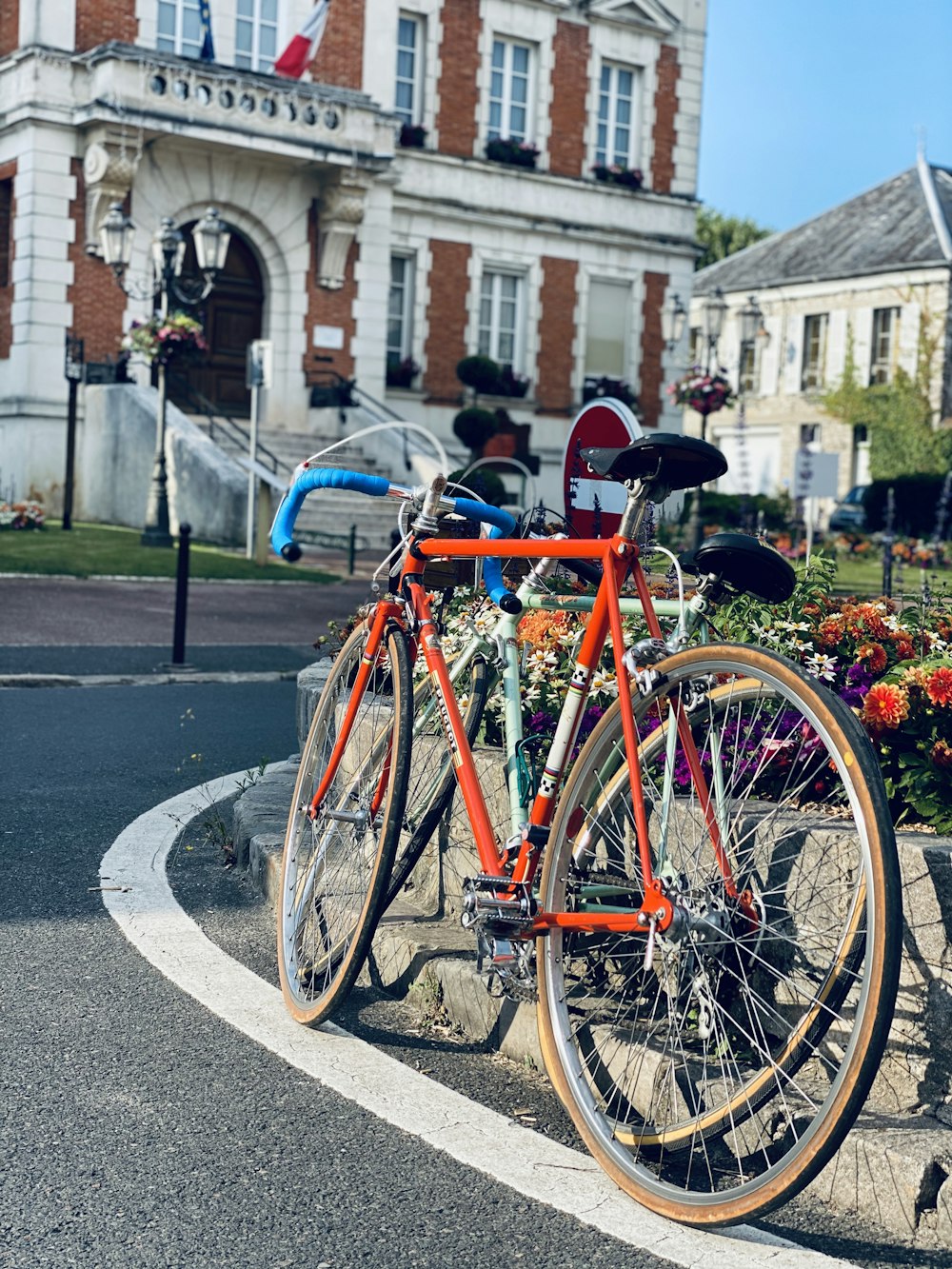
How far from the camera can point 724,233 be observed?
6875 centimetres

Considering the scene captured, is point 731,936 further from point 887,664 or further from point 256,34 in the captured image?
point 256,34

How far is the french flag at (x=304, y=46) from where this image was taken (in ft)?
82.6

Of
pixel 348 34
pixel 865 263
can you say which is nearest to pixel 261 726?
pixel 348 34

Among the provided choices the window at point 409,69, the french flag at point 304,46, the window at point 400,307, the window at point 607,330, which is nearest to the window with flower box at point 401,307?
the window at point 400,307

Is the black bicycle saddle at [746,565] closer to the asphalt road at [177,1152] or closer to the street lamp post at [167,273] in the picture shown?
the asphalt road at [177,1152]

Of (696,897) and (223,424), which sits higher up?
(223,424)

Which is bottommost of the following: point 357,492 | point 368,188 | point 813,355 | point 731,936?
point 731,936

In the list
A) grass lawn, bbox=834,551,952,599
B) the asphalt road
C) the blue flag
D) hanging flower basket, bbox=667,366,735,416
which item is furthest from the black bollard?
the blue flag

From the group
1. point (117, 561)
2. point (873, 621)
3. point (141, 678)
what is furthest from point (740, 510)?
point (873, 621)

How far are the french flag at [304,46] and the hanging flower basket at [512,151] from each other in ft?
20.5

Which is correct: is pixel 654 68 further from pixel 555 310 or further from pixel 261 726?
pixel 261 726

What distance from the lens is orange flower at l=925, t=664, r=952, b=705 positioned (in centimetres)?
364

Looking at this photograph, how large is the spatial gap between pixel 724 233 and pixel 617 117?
37.0 m

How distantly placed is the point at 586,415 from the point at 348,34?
25.7 meters
